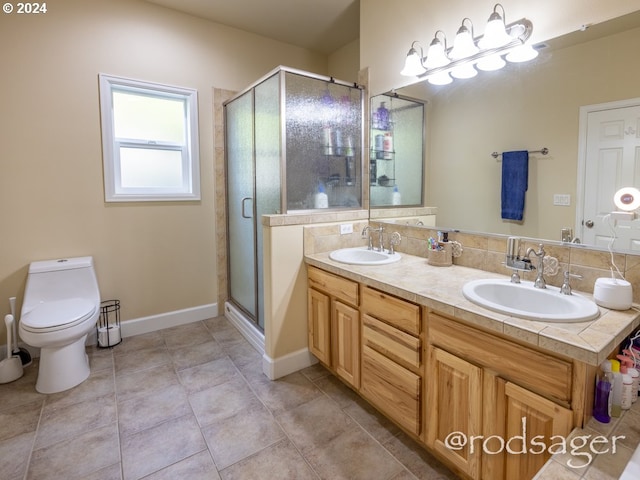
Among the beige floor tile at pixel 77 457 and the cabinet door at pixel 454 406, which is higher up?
the cabinet door at pixel 454 406

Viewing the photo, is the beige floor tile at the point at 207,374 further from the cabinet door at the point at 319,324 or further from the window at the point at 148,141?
the window at the point at 148,141

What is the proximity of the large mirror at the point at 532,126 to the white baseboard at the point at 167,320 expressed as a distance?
91.0 inches

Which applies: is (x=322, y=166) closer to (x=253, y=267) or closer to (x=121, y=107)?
(x=253, y=267)

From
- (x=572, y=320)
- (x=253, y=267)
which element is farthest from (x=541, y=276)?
(x=253, y=267)

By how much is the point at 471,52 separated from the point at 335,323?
1652mm

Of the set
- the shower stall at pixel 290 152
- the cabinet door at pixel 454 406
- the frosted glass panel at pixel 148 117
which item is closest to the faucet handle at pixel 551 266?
the cabinet door at pixel 454 406

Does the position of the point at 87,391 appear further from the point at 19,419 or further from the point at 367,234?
the point at 367,234

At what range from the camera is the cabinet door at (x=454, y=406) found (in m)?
1.29

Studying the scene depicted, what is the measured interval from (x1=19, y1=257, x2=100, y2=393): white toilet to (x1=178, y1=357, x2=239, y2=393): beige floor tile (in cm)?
66

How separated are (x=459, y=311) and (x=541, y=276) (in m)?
0.49

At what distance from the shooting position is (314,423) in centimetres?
186

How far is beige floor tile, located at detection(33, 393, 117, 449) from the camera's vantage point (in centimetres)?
176

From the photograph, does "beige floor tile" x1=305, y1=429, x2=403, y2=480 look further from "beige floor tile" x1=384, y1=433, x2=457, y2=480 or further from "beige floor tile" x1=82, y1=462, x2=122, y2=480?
"beige floor tile" x1=82, y1=462, x2=122, y2=480

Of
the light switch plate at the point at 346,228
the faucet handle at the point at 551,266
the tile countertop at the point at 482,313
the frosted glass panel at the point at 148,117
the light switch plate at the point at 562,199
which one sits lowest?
the tile countertop at the point at 482,313
